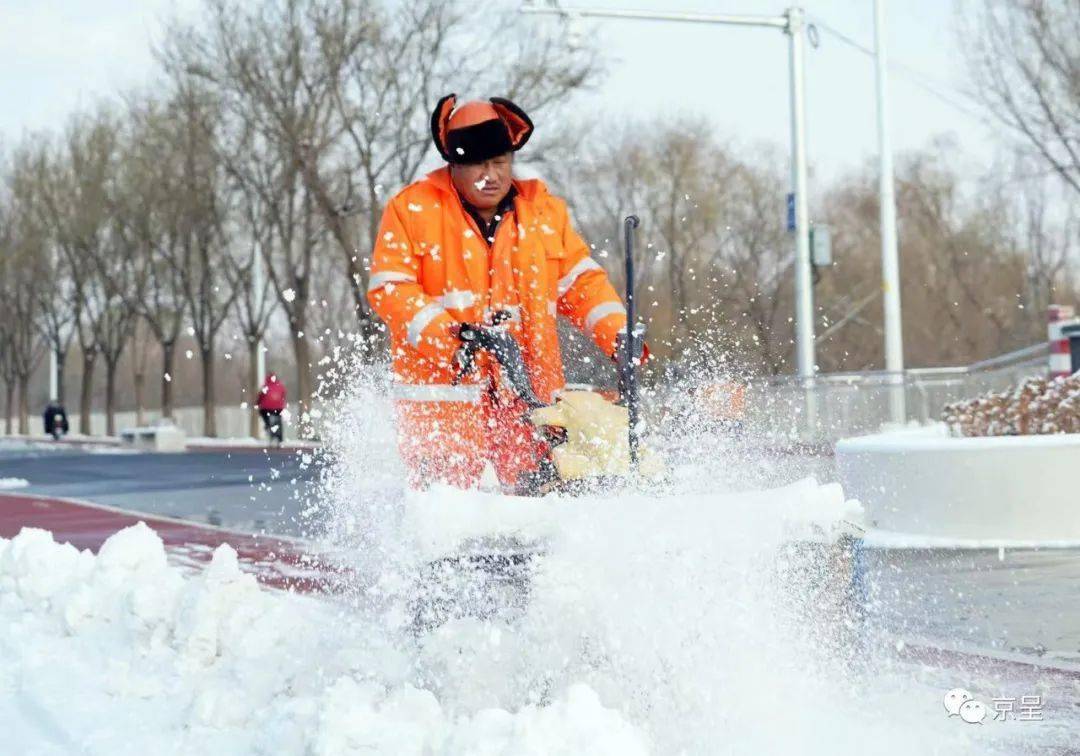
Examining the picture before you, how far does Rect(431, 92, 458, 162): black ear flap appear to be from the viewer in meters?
4.71

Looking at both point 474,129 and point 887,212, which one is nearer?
point 474,129

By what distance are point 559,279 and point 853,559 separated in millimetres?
1355

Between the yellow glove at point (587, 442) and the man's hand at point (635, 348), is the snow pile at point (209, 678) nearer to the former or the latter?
the yellow glove at point (587, 442)

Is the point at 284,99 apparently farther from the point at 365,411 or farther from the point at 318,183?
the point at 365,411

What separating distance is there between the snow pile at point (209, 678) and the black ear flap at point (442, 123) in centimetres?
154

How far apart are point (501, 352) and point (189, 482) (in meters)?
14.5

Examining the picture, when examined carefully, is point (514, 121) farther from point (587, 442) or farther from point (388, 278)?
point (587, 442)

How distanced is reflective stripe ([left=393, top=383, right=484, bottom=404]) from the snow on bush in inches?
225

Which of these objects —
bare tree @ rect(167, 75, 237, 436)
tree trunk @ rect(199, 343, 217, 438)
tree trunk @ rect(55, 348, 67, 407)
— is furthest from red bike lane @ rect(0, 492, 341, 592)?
tree trunk @ rect(55, 348, 67, 407)

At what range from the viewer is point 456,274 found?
15.4 ft

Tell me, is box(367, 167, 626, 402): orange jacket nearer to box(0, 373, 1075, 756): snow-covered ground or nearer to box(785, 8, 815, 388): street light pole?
box(0, 373, 1075, 756): snow-covered ground

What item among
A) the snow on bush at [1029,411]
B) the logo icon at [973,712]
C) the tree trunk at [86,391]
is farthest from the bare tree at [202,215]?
the logo icon at [973,712]

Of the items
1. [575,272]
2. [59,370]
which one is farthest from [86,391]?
[575,272]

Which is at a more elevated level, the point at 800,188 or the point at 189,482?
the point at 800,188
